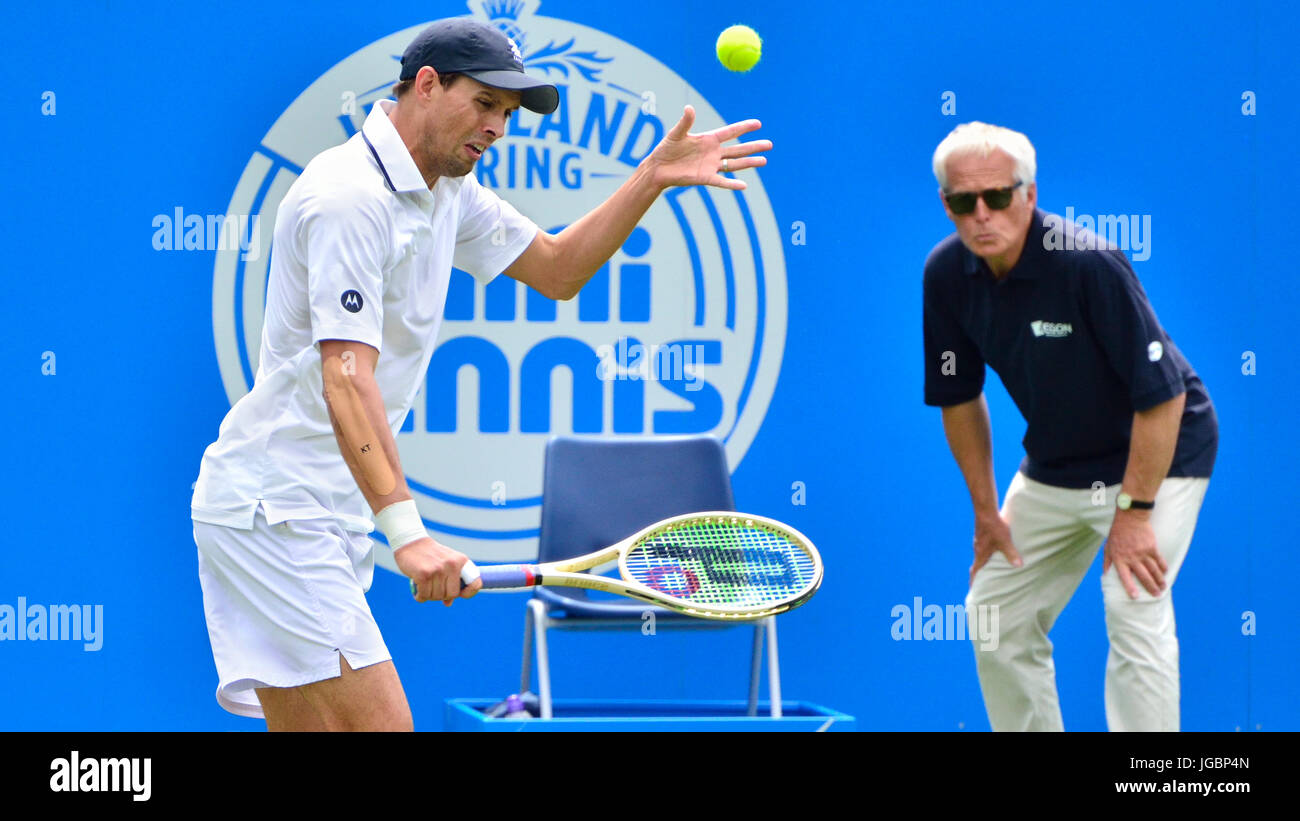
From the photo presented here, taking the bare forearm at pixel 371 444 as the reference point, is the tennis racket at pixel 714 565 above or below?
below

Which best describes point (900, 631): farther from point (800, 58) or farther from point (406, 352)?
point (406, 352)

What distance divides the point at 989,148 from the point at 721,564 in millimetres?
1330

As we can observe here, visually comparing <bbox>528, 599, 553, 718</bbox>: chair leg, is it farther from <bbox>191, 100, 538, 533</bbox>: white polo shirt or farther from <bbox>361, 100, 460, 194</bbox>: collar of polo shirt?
<bbox>361, 100, 460, 194</bbox>: collar of polo shirt

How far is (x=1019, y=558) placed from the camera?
163 inches

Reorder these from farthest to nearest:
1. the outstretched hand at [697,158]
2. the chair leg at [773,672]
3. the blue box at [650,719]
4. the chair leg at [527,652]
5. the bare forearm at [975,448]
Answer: the chair leg at [527,652], the bare forearm at [975,448], the chair leg at [773,672], the blue box at [650,719], the outstretched hand at [697,158]

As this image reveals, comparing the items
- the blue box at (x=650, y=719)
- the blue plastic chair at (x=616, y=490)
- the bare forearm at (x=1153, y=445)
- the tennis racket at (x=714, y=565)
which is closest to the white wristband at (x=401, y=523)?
the tennis racket at (x=714, y=565)

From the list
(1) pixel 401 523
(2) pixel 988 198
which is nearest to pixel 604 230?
(1) pixel 401 523

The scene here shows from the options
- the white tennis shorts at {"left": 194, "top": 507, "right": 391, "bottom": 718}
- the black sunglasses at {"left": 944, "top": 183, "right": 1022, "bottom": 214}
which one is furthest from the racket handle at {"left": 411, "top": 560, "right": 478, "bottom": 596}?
the black sunglasses at {"left": 944, "top": 183, "right": 1022, "bottom": 214}

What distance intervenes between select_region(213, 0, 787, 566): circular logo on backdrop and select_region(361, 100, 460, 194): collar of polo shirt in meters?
1.62

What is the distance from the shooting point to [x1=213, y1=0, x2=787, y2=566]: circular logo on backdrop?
14.7 ft

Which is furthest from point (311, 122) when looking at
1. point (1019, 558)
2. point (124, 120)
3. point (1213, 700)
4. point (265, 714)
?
point (1213, 700)

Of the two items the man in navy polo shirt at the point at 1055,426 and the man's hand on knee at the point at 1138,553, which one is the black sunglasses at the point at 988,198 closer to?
the man in navy polo shirt at the point at 1055,426

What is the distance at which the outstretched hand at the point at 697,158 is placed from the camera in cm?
323

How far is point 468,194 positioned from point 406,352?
1.43 ft
